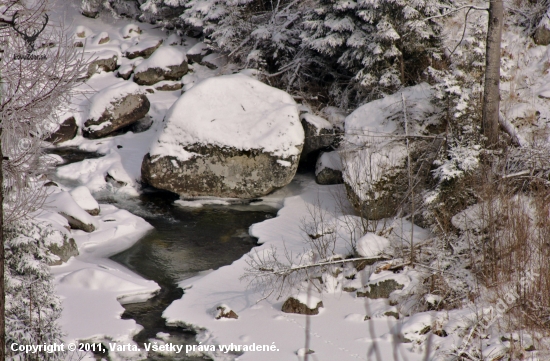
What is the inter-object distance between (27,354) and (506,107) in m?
10.0

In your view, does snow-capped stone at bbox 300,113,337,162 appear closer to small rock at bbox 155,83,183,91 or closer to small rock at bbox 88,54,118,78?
small rock at bbox 155,83,183,91

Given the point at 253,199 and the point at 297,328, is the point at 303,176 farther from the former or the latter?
the point at 297,328

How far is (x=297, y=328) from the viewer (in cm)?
759

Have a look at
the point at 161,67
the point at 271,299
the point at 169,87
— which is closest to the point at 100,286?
the point at 271,299

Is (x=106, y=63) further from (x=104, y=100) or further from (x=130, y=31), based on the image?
(x=104, y=100)

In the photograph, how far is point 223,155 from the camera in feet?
42.6

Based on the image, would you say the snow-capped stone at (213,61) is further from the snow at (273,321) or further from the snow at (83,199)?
the snow at (273,321)

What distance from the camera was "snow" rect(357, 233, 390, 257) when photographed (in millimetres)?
8773

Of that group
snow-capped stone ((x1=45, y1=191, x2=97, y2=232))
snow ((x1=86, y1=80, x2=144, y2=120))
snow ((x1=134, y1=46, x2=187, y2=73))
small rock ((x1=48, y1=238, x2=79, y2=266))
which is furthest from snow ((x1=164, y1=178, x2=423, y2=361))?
snow ((x1=134, y1=46, x2=187, y2=73))

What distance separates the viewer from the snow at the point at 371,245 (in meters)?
8.77

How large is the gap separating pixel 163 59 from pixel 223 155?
7.94 m

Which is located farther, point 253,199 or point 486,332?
point 253,199

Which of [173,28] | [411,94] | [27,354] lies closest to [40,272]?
[27,354]

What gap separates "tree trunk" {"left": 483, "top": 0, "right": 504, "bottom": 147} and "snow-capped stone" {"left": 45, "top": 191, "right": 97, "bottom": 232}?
25.5 ft
